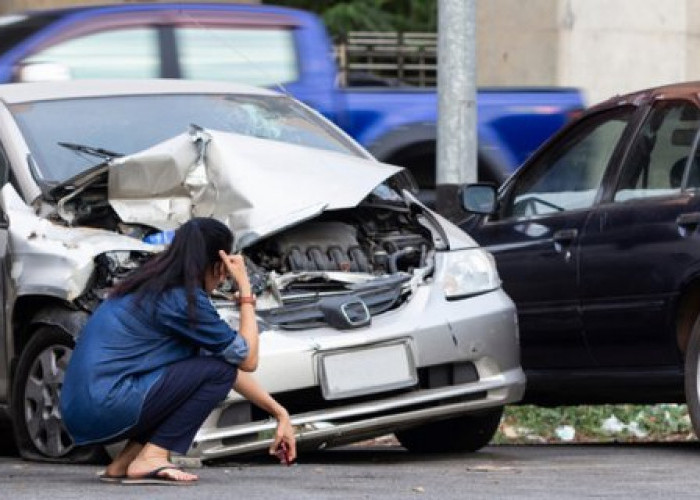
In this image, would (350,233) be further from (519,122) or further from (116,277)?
(519,122)

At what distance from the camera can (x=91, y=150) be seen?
28.3ft

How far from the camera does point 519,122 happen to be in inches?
578

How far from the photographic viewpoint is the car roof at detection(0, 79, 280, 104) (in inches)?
362

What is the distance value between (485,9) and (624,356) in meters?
9.94

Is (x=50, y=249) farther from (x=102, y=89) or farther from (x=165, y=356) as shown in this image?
(x=102, y=89)

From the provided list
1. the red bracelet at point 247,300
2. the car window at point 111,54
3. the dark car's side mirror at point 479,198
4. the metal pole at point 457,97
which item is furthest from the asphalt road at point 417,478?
the car window at point 111,54

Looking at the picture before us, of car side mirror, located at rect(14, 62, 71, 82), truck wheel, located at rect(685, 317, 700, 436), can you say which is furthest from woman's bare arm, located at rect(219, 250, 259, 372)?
car side mirror, located at rect(14, 62, 71, 82)

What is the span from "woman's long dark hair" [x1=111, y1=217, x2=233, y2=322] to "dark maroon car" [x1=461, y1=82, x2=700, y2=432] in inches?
90.8

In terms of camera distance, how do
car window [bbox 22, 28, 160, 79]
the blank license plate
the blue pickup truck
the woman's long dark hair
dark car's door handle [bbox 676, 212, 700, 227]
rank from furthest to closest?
the blue pickup truck < car window [bbox 22, 28, 160, 79] < dark car's door handle [bbox 676, 212, 700, 227] < the blank license plate < the woman's long dark hair

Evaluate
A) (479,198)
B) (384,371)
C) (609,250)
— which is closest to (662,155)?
(609,250)

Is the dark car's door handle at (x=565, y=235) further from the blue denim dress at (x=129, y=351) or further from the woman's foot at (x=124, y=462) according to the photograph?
the woman's foot at (x=124, y=462)

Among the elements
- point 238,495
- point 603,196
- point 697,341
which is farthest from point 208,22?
point 238,495

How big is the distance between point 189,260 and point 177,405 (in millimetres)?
514

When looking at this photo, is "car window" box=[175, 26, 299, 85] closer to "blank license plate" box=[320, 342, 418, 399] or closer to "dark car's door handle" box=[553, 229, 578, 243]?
"dark car's door handle" box=[553, 229, 578, 243]
